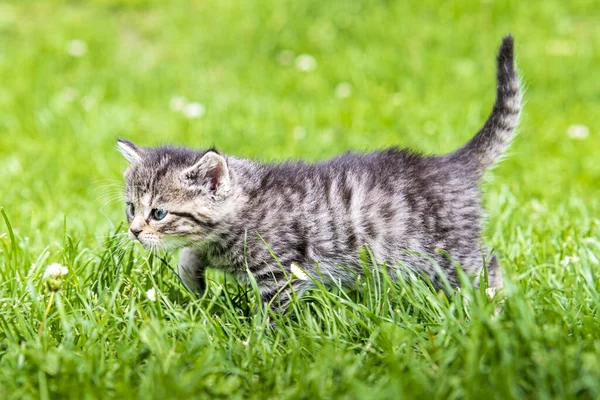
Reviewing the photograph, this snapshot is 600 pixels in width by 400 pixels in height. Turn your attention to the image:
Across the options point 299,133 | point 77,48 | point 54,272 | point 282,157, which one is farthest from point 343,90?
point 54,272

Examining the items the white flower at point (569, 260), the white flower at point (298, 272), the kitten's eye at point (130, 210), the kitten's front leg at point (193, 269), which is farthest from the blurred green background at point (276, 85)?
the white flower at point (298, 272)

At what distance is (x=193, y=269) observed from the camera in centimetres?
381

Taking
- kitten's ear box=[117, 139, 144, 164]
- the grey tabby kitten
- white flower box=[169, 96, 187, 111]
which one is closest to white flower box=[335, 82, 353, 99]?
white flower box=[169, 96, 187, 111]

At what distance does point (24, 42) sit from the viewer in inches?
341

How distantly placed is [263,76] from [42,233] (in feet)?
13.4

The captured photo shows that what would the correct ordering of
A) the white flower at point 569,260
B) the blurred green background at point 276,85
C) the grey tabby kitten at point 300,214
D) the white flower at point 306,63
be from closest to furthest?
the grey tabby kitten at point 300,214 → the white flower at point 569,260 → the blurred green background at point 276,85 → the white flower at point 306,63

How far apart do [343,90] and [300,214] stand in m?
4.09

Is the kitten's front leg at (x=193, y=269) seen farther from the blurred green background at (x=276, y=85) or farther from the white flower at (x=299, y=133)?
the white flower at (x=299, y=133)

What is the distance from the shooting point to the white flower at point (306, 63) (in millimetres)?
8055

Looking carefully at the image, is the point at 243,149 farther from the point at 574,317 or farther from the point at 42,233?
the point at 574,317

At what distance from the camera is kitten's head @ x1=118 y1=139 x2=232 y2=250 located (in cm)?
360

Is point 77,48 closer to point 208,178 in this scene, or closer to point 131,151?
point 131,151

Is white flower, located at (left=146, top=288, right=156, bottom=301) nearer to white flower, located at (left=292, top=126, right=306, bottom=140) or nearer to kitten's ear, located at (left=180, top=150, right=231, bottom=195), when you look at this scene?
kitten's ear, located at (left=180, top=150, right=231, bottom=195)

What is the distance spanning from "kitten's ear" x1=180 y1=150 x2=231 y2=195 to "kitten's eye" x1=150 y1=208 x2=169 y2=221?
0.60 ft
